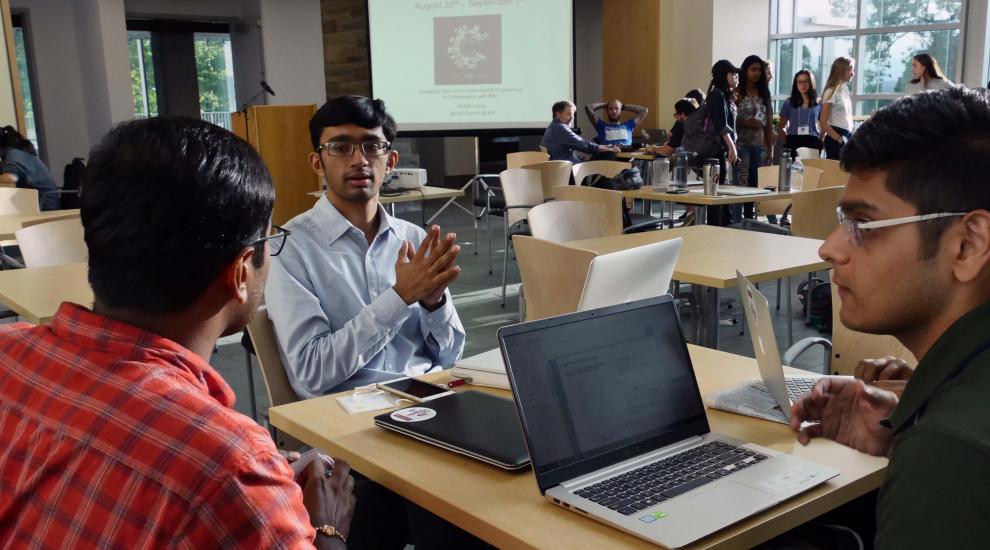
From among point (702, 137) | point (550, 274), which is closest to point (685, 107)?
point (702, 137)

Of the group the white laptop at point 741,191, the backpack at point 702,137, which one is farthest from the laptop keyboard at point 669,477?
the backpack at point 702,137

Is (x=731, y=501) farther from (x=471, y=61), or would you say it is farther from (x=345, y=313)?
(x=471, y=61)

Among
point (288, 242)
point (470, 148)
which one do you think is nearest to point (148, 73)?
point (470, 148)

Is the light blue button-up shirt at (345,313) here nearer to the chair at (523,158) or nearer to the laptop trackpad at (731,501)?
the laptop trackpad at (731,501)

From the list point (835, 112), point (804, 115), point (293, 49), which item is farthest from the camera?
point (293, 49)

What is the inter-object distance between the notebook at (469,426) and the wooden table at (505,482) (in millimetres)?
20

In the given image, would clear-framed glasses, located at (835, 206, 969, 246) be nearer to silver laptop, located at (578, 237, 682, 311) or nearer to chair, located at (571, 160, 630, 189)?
silver laptop, located at (578, 237, 682, 311)

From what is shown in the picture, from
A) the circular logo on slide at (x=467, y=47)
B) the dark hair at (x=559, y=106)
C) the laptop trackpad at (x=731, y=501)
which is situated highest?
A: the circular logo on slide at (x=467, y=47)

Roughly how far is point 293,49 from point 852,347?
1013 centimetres

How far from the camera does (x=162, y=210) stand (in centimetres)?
98

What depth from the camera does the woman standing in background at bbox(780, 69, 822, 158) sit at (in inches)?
376

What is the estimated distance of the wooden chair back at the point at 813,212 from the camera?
434 cm

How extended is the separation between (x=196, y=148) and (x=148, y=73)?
16.2m

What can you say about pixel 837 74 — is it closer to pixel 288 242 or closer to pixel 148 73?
pixel 288 242
